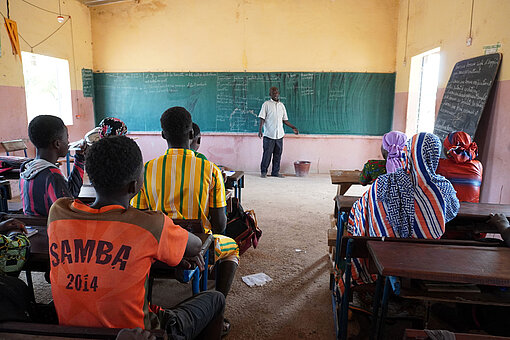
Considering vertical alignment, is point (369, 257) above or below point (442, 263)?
below


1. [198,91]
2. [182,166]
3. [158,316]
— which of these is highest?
[198,91]

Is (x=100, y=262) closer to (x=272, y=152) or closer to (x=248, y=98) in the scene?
(x=272, y=152)

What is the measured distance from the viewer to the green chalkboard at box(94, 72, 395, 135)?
6.68 meters

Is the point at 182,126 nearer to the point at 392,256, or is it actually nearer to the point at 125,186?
the point at 125,186

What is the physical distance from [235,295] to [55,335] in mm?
1616

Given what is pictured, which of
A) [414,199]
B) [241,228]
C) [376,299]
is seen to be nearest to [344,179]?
[241,228]

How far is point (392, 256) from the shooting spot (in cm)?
138

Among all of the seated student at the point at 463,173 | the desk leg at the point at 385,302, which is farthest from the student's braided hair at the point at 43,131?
the seated student at the point at 463,173

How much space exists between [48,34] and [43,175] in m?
4.99

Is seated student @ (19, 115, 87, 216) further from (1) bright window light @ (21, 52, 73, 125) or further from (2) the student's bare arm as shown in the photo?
(1) bright window light @ (21, 52, 73, 125)

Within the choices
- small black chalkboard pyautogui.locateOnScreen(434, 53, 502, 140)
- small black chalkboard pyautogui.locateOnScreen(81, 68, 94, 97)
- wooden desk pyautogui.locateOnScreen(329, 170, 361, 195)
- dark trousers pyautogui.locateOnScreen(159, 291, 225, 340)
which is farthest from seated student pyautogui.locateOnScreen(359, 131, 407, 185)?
small black chalkboard pyautogui.locateOnScreen(81, 68, 94, 97)

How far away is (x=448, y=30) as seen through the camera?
173 inches

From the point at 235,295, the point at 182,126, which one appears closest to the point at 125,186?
the point at 182,126

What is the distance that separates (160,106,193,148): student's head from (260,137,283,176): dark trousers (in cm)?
456
